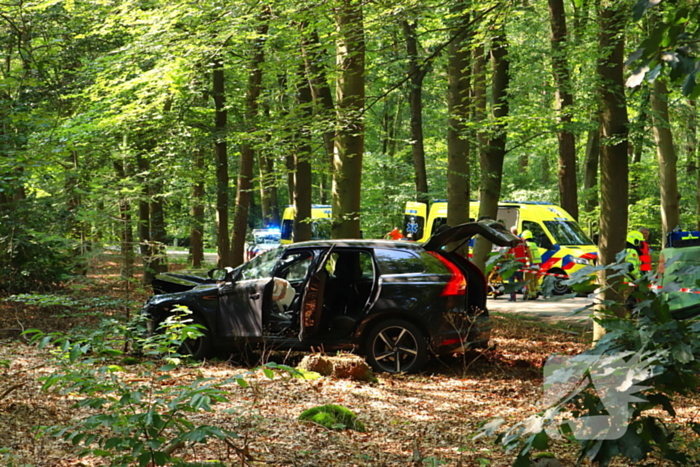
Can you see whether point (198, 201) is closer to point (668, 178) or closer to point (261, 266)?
point (261, 266)

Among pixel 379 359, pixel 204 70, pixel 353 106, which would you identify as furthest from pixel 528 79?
pixel 379 359

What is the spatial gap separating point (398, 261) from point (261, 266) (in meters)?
1.89

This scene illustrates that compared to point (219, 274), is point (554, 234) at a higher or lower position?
higher

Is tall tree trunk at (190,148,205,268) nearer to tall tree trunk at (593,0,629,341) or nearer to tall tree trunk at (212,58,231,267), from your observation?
tall tree trunk at (212,58,231,267)

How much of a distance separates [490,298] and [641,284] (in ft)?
50.5

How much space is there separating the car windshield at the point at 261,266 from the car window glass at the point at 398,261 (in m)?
1.39

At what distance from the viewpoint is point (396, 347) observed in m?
8.48

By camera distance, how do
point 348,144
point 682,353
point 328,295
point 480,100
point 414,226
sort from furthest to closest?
point 414,226 < point 480,100 < point 348,144 < point 328,295 < point 682,353

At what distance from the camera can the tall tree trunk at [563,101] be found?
37.8ft

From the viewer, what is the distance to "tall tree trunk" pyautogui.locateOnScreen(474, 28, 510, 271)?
1238cm

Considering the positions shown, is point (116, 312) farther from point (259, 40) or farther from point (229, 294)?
point (259, 40)

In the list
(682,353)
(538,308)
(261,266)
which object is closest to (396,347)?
(261,266)

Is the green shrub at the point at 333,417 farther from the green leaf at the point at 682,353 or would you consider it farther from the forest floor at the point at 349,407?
the green leaf at the point at 682,353

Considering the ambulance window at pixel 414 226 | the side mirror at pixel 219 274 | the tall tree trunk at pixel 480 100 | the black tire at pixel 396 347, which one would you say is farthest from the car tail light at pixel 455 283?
the ambulance window at pixel 414 226
